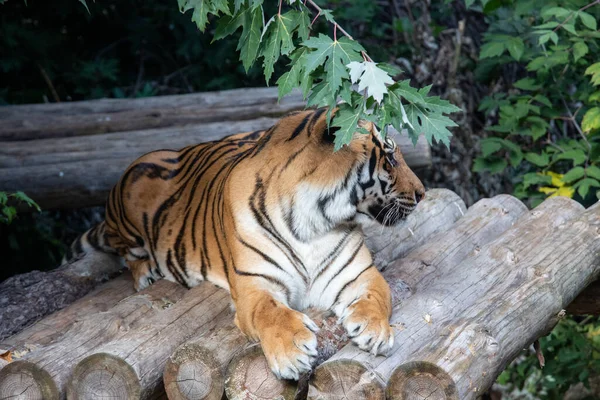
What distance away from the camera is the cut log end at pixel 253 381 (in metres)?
2.83

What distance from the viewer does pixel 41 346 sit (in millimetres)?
3361

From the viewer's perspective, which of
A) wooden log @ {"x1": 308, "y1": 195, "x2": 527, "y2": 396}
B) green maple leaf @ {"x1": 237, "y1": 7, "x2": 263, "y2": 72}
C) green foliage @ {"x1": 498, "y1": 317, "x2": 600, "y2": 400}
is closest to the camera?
green maple leaf @ {"x1": 237, "y1": 7, "x2": 263, "y2": 72}

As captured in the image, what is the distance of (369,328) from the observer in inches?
113

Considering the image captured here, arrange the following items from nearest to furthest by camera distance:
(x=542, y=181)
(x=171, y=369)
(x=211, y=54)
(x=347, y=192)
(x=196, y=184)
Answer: (x=171, y=369) → (x=347, y=192) → (x=196, y=184) → (x=542, y=181) → (x=211, y=54)

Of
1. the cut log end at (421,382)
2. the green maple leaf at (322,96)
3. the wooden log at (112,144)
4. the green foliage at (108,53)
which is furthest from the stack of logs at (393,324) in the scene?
the green foliage at (108,53)

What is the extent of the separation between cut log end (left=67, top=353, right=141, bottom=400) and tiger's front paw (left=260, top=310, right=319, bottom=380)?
1.54ft

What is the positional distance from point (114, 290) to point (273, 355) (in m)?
1.57

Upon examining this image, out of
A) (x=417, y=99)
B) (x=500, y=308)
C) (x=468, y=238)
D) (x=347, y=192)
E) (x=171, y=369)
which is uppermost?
(x=417, y=99)

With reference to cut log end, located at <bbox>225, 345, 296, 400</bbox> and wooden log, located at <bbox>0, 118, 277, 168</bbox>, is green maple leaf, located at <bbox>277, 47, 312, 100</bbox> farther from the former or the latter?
wooden log, located at <bbox>0, 118, 277, 168</bbox>

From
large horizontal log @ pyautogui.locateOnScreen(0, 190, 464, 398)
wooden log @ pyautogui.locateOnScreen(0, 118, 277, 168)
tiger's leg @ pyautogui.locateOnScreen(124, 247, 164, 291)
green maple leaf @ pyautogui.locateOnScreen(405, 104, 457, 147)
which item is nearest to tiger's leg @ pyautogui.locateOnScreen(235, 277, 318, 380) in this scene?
large horizontal log @ pyautogui.locateOnScreen(0, 190, 464, 398)

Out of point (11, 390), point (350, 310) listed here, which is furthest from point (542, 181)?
point (11, 390)

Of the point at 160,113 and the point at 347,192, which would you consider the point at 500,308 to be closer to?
the point at 347,192

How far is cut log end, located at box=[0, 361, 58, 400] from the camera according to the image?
9.31 feet

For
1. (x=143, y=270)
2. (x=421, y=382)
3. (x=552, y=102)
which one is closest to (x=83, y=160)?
(x=143, y=270)
